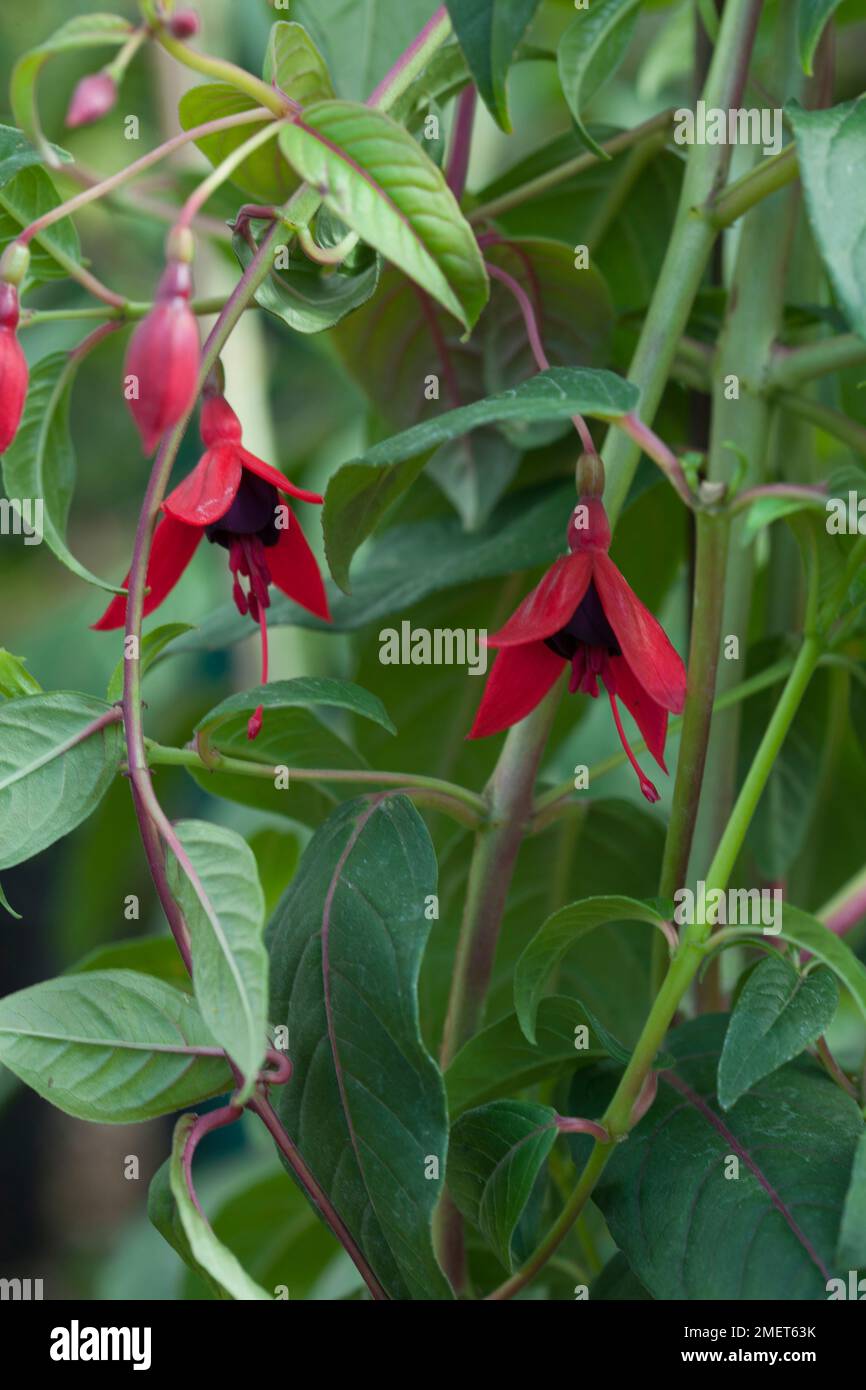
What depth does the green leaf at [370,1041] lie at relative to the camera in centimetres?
25

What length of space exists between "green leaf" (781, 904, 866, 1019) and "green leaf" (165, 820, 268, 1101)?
10 centimetres

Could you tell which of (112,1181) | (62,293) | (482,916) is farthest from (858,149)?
(112,1181)

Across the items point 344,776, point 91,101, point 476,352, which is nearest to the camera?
point 91,101

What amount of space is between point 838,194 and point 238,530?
0.13m

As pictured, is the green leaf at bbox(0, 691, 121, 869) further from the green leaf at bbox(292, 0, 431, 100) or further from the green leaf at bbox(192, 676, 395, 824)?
the green leaf at bbox(292, 0, 431, 100)

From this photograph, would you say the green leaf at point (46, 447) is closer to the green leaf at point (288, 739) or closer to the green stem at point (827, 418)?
the green leaf at point (288, 739)

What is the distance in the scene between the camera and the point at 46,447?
0.30 metres

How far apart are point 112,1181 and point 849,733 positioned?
0.94 metres

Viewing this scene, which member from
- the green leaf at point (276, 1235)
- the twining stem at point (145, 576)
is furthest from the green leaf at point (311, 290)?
the green leaf at point (276, 1235)

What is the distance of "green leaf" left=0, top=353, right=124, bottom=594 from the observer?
11.8 inches

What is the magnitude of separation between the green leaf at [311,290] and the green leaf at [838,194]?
85mm

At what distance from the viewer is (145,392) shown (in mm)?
180

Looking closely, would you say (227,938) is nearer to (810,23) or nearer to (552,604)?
(552,604)

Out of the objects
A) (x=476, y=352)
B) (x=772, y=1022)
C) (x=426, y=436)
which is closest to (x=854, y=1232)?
(x=772, y=1022)
